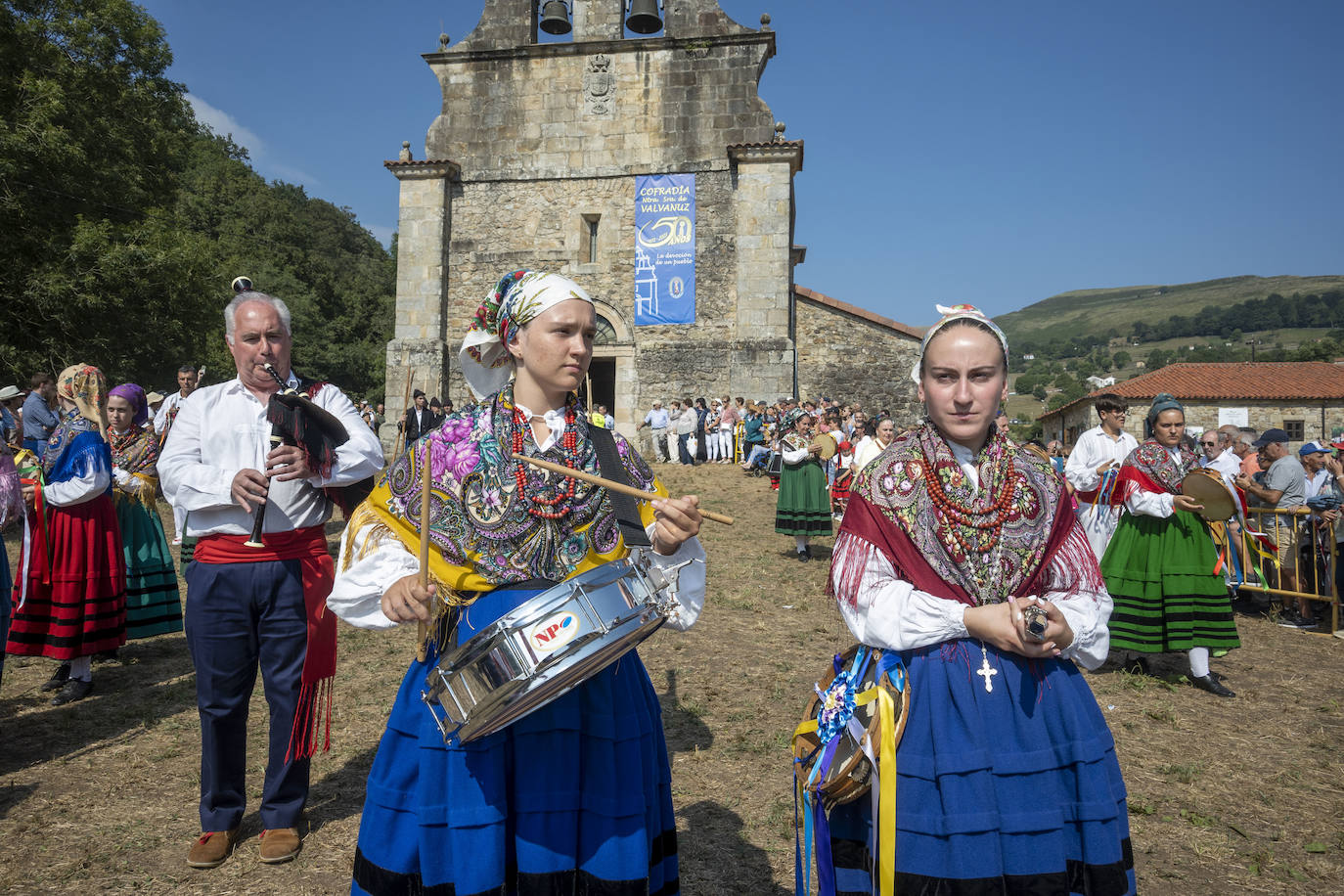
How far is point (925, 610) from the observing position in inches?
89.4

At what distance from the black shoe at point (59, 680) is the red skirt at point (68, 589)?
6.6 inches

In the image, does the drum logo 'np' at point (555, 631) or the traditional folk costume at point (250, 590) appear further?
the traditional folk costume at point (250, 590)

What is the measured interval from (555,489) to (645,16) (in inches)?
855

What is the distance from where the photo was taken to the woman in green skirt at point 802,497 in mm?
11523

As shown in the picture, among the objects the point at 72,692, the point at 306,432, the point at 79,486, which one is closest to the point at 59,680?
the point at 72,692

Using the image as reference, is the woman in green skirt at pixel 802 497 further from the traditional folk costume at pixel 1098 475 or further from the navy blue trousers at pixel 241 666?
the navy blue trousers at pixel 241 666

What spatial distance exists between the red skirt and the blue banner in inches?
689

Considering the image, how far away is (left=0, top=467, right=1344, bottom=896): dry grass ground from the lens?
3756 millimetres

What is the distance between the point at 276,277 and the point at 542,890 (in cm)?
4331

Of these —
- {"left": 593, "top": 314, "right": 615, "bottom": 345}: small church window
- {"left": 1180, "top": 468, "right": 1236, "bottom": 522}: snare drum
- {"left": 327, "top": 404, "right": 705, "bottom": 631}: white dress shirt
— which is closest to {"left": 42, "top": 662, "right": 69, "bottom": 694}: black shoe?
{"left": 327, "top": 404, "right": 705, "bottom": 631}: white dress shirt

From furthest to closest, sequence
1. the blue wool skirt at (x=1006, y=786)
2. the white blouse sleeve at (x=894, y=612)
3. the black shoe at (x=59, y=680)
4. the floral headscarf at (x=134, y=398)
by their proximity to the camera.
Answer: the floral headscarf at (x=134, y=398) → the black shoe at (x=59, y=680) → the white blouse sleeve at (x=894, y=612) → the blue wool skirt at (x=1006, y=786)

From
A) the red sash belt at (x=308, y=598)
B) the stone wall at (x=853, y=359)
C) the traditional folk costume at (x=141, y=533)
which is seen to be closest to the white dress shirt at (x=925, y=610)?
the red sash belt at (x=308, y=598)

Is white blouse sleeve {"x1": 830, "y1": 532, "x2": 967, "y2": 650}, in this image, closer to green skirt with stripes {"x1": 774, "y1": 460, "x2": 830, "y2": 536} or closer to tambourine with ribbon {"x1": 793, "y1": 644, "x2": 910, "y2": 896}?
tambourine with ribbon {"x1": 793, "y1": 644, "x2": 910, "y2": 896}

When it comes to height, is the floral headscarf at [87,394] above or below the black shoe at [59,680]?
above
